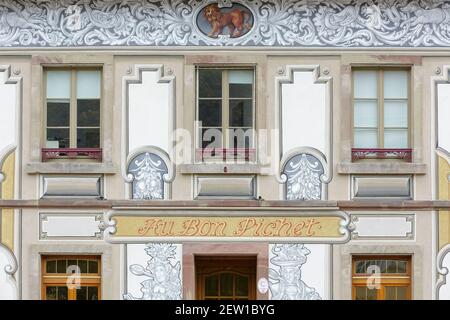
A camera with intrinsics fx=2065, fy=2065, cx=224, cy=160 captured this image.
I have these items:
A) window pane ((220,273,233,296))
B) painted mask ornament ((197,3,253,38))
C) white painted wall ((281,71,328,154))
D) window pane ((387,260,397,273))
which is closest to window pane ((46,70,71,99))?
painted mask ornament ((197,3,253,38))

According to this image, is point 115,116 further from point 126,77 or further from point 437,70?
point 437,70

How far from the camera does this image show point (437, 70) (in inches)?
1268

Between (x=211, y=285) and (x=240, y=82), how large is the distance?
3.22m

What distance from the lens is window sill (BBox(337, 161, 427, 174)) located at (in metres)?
32.1

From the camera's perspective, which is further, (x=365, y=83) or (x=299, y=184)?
(x=365, y=83)

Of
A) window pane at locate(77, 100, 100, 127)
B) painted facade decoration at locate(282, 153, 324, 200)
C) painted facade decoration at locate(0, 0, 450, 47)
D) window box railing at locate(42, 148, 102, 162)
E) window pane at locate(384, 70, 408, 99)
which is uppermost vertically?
painted facade decoration at locate(0, 0, 450, 47)

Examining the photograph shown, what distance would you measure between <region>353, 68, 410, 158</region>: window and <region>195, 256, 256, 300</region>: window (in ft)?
8.57

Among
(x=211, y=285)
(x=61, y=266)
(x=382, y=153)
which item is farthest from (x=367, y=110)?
(x=61, y=266)

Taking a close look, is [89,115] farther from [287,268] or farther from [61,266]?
[287,268]

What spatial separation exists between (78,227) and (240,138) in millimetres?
2883

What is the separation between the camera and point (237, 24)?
106 feet

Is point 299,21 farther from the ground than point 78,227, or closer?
farther from the ground

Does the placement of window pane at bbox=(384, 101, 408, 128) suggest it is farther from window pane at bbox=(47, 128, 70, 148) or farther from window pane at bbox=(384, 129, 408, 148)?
window pane at bbox=(47, 128, 70, 148)

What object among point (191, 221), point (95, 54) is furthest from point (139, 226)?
point (95, 54)
